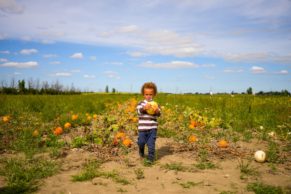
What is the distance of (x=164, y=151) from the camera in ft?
21.8

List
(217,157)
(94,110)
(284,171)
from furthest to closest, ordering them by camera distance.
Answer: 1. (94,110)
2. (217,157)
3. (284,171)

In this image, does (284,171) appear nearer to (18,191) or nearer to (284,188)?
(284,188)

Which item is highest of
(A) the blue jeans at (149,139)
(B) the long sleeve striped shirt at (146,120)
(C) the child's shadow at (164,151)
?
(B) the long sleeve striped shirt at (146,120)

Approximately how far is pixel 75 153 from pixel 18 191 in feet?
6.90

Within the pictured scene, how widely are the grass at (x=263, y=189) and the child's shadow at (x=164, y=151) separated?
6.98 ft

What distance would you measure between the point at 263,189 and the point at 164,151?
2708mm

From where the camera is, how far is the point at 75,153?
623cm

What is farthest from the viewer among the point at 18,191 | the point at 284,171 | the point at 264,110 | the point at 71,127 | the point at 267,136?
the point at 264,110

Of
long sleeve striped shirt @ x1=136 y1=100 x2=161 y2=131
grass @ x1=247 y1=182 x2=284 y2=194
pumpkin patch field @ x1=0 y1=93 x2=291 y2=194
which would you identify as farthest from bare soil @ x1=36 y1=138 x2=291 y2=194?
long sleeve striped shirt @ x1=136 y1=100 x2=161 y2=131

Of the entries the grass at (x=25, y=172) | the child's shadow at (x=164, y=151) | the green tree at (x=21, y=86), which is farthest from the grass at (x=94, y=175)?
the green tree at (x=21, y=86)

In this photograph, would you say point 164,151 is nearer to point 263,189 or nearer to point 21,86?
point 263,189

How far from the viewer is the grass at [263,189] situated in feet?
13.6

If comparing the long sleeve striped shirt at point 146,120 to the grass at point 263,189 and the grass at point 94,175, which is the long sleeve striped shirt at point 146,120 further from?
the grass at point 263,189

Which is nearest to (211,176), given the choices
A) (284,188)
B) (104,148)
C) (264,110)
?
(284,188)
